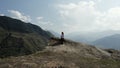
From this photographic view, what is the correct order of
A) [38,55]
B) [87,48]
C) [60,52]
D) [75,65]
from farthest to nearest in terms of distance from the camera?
1. [87,48]
2. [60,52]
3. [38,55]
4. [75,65]

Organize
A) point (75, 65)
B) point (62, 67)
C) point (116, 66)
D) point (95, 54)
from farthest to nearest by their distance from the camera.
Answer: point (95, 54)
point (116, 66)
point (75, 65)
point (62, 67)

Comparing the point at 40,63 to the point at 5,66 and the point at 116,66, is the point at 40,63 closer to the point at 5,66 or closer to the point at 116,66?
the point at 5,66

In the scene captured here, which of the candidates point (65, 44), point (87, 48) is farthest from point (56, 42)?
point (87, 48)

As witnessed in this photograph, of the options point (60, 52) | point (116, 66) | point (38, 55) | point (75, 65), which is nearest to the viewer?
point (75, 65)

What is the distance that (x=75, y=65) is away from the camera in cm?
3391

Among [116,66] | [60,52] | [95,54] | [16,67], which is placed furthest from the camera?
[95,54]

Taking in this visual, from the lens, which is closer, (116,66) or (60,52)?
(116,66)

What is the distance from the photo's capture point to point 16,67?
29.8m

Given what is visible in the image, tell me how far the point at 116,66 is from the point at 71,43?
1852cm

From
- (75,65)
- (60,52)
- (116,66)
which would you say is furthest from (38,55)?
(116,66)

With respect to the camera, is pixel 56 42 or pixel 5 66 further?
pixel 56 42

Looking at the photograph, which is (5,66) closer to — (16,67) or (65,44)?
(16,67)

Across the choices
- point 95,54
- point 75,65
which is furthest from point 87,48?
point 75,65

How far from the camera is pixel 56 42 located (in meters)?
55.4
